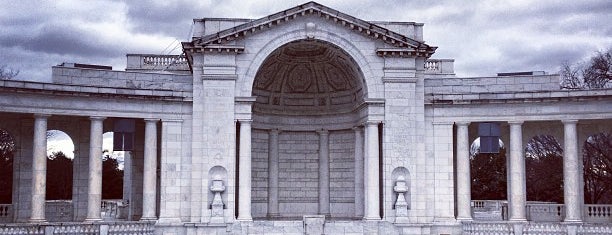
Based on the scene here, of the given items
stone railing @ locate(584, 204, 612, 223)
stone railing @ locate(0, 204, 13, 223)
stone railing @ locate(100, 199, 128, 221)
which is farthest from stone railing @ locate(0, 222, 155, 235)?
stone railing @ locate(584, 204, 612, 223)

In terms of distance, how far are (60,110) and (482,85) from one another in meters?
25.1

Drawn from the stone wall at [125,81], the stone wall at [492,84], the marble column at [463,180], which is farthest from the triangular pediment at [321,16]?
the marble column at [463,180]

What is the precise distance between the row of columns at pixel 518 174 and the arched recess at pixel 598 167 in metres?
19.6

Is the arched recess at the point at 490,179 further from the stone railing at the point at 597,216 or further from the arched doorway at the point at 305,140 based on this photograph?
the arched doorway at the point at 305,140

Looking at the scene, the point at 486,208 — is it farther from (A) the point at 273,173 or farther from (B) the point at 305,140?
(A) the point at 273,173

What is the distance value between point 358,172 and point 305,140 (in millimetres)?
4959

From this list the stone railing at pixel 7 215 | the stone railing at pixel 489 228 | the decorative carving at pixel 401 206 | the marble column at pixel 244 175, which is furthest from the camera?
the stone railing at pixel 7 215

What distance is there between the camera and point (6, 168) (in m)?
61.5

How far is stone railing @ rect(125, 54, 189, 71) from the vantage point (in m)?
48.6

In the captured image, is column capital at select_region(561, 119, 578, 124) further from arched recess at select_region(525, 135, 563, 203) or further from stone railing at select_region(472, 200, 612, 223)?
arched recess at select_region(525, 135, 563, 203)

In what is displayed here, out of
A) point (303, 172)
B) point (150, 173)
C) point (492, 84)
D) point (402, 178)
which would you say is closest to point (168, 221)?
point (150, 173)

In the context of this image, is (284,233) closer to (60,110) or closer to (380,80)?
(380,80)

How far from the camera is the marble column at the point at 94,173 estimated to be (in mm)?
38438

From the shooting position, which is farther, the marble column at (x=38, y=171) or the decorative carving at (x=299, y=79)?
the decorative carving at (x=299, y=79)
